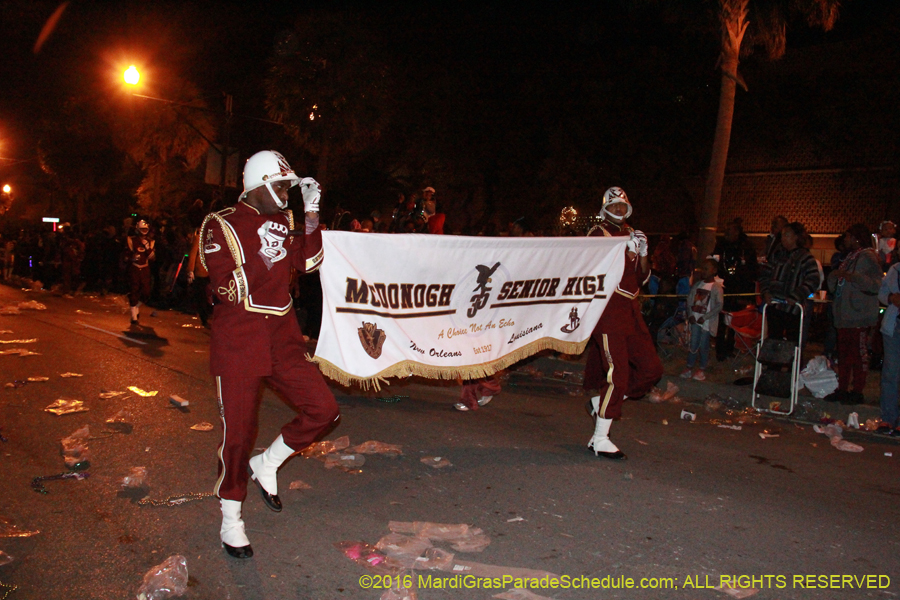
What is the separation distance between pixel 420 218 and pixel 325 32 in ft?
36.3

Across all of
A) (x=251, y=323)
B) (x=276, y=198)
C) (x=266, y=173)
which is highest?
(x=266, y=173)

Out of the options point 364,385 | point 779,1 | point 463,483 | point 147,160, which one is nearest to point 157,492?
point 364,385

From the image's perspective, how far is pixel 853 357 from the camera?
9336 millimetres

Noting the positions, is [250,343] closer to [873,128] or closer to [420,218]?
[420,218]

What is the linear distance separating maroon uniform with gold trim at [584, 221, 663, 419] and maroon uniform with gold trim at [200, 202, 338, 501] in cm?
290

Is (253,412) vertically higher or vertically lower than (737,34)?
lower

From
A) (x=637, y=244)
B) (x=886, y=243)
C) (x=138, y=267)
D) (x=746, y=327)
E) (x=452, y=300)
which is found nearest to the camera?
(x=452, y=300)

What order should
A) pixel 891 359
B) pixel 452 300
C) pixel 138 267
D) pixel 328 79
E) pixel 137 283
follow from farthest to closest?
pixel 328 79, pixel 138 267, pixel 137 283, pixel 891 359, pixel 452 300

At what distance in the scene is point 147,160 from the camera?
3397 centimetres

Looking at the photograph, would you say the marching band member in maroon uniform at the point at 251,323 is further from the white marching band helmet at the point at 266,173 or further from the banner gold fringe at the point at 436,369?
the banner gold fringe at the point at 436,369

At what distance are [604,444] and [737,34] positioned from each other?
9.84 meters

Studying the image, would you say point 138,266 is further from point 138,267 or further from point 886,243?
point 886,243

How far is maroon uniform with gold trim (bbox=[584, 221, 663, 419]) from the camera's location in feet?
21.5

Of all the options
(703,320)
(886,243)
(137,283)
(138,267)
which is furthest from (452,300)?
(138,267)
